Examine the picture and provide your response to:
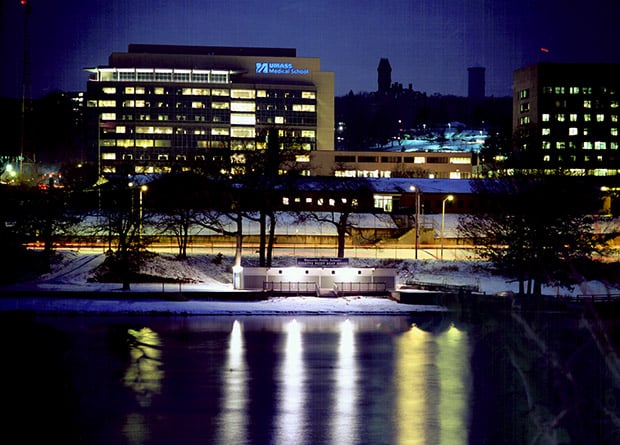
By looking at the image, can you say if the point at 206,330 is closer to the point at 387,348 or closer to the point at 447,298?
the point at 387,348

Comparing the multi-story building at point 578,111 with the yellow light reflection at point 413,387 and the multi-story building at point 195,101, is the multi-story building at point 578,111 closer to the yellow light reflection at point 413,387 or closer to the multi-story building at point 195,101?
the multi-story building at point 195,101

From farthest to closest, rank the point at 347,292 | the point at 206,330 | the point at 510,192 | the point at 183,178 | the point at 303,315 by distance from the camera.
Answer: the point at 183,178, the point at 510,192, the point at 347,292, the point at 303,315, the point at 206,330

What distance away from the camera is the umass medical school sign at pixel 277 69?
151m

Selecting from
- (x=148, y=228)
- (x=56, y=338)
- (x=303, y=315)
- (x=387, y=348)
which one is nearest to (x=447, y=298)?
(x=303, y=315)

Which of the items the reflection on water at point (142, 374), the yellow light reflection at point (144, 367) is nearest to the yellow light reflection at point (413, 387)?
the reflection on water at point (142, 374)

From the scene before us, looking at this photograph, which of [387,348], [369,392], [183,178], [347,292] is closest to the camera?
[369,392]

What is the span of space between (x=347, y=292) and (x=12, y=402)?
24.6m

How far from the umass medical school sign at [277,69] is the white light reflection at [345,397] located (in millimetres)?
129653

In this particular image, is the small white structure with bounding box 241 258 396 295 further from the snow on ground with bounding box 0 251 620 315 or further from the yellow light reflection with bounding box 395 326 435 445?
the yellow light reflection with bounding box 395 326 435 445

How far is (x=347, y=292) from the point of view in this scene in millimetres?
39781

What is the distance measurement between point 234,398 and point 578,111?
426ft

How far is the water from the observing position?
48.8 feet

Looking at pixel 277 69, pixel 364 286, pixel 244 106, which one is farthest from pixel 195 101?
pixel 364 286

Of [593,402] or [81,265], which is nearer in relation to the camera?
[593,402]
